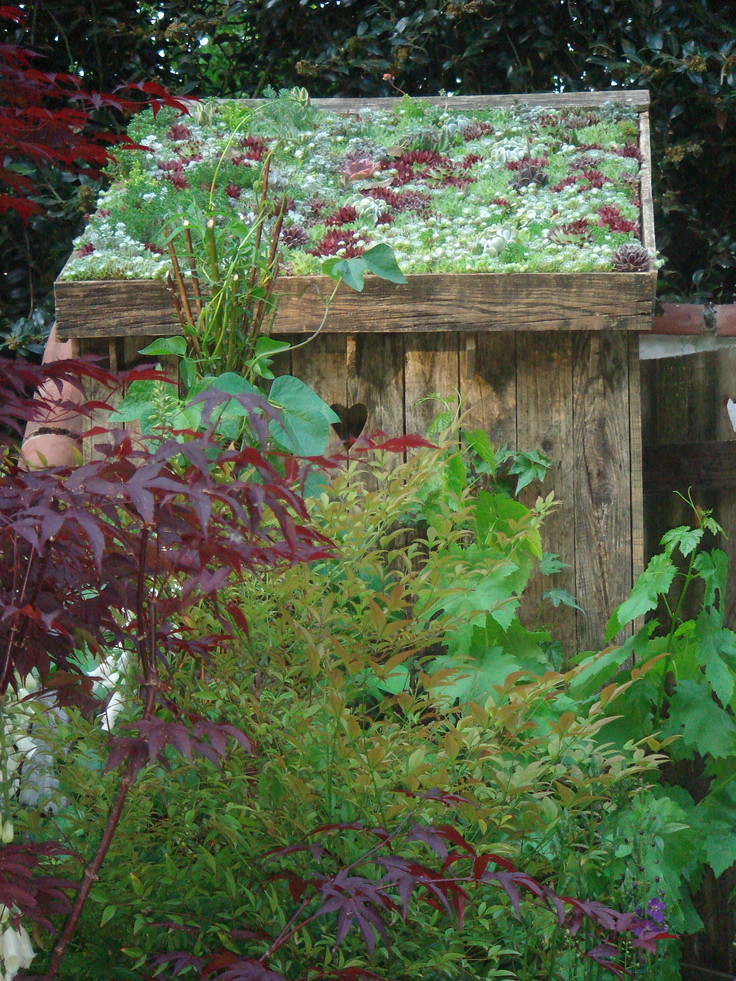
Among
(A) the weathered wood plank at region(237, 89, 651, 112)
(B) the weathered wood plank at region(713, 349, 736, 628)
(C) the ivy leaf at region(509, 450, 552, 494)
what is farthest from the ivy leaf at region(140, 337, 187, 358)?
(B) the weathered wood plank at region(713, 349, 736, 628)

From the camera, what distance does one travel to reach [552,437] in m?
3.02

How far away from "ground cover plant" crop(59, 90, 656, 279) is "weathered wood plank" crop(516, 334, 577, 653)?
0.92ft

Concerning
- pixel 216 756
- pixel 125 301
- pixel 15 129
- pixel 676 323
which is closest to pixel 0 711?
pixel 216 756

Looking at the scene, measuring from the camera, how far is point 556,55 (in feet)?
17.8

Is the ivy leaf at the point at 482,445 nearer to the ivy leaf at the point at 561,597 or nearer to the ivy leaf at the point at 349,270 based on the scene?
the ivy leaf at the point at 561,597

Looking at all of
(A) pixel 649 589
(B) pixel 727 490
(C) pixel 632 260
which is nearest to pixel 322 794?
(A) pixel 649 589

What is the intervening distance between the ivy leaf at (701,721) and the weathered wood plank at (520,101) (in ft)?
7.31

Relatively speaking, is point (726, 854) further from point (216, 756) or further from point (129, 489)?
point (129, 489)

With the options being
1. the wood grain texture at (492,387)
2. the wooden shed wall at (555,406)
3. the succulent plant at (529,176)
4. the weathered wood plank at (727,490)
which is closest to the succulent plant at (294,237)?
the wooden shed wall at (555,406)

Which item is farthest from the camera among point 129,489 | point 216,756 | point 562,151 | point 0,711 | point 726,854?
point 562,151

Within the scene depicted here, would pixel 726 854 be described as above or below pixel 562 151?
below

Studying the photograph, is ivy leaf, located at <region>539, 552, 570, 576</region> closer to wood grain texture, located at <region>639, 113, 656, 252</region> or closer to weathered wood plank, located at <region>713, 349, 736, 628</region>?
weathered wood plank, located at <region>713, 349, 736, 628</region>

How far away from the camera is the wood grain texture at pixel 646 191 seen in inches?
118

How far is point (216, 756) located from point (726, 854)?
5.65 ft
